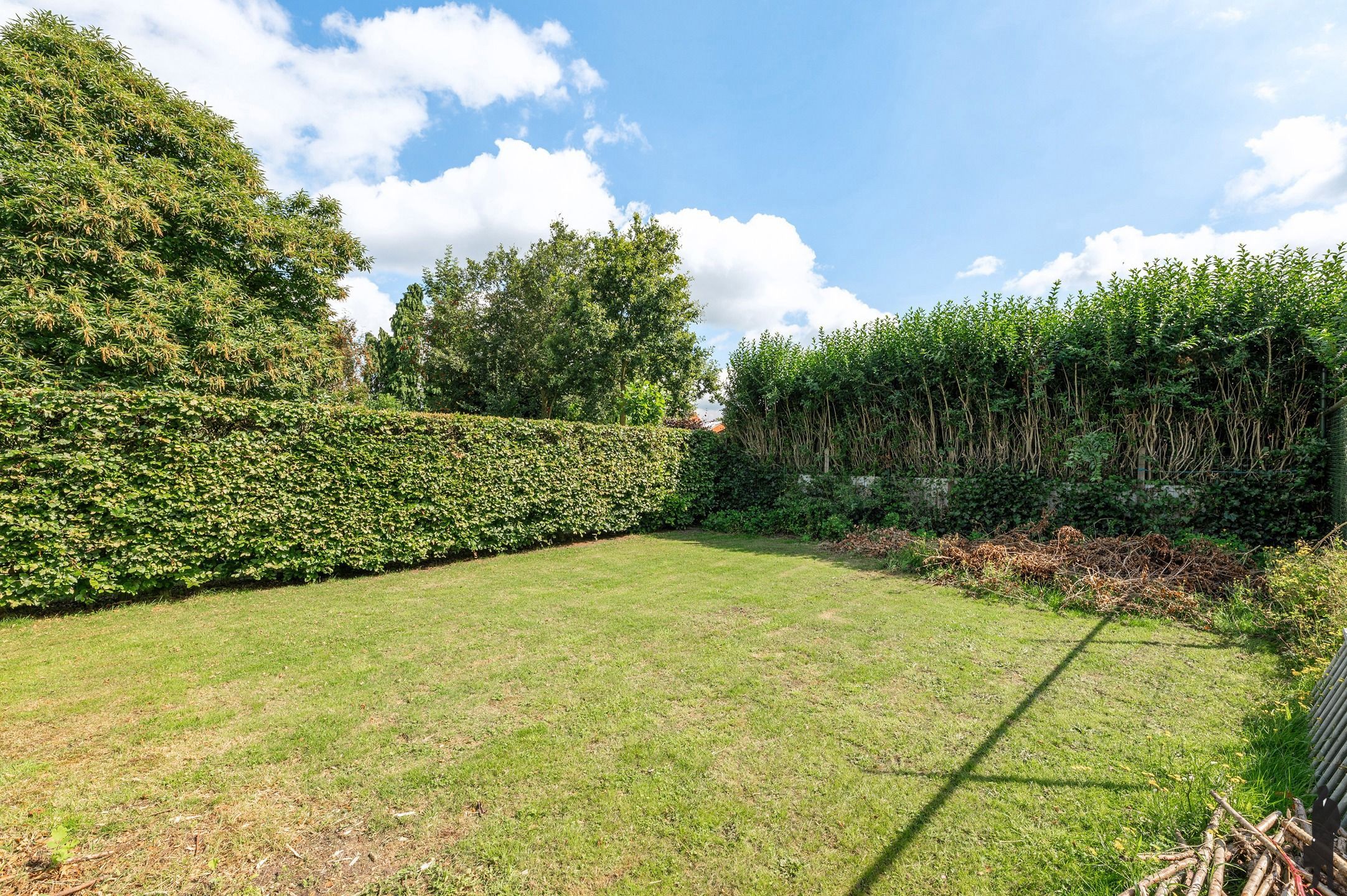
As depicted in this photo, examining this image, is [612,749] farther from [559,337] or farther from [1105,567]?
[559,337]

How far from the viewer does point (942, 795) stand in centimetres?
247

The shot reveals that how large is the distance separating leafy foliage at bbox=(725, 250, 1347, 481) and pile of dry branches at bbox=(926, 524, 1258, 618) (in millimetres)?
1741

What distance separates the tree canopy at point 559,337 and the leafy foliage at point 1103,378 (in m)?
4.45

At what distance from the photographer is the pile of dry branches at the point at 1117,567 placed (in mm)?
5398

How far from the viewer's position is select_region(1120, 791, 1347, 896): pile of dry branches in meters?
1.66

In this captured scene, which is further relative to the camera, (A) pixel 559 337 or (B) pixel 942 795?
(A) pixel 559 337

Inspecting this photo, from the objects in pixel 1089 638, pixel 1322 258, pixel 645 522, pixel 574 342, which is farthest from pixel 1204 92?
pixel 574 342

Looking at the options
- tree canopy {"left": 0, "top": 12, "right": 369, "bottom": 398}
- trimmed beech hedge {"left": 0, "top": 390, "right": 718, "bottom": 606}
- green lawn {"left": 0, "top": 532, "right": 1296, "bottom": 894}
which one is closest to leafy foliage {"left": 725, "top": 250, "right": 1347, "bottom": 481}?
green lawn {"left": 0, "top": 532, "right": 1296, "bottom": 894}

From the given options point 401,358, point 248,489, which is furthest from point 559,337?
point 248,489

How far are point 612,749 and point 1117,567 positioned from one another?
21.4 feet

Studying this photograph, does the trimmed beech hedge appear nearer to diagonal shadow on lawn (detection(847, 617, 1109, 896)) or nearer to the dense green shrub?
the dense green shrub

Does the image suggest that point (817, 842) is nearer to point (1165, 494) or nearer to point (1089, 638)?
point (1089, 638)

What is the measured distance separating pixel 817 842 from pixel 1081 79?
8.10 m

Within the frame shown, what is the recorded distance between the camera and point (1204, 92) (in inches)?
210
